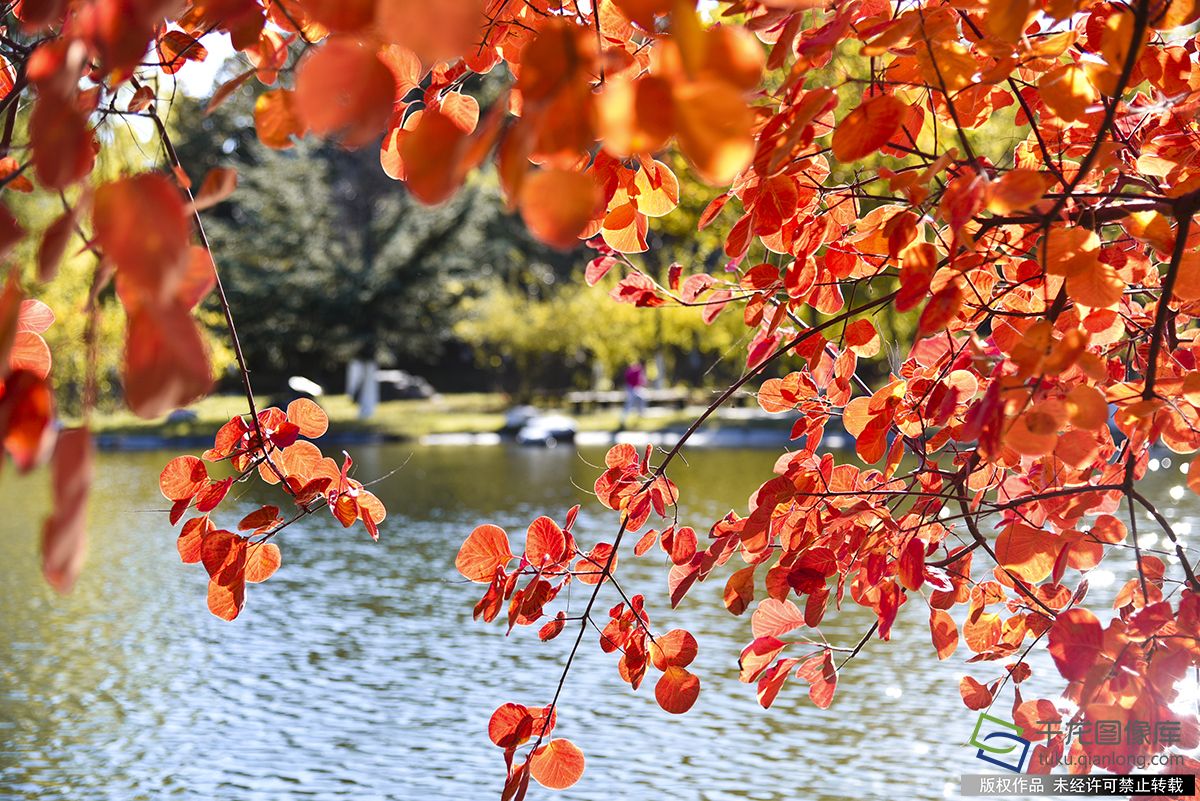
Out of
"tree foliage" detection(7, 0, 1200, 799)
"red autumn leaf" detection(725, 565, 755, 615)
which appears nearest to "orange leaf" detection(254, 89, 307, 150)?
"tree foliage" detection(7, 0, 1200, 799)

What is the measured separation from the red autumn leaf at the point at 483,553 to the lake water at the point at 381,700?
4450 millimetres

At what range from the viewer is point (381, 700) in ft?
24.4

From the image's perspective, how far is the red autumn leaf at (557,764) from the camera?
1.62 meters

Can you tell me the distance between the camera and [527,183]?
70 centimetres

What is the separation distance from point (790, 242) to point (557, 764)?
81 centimetres

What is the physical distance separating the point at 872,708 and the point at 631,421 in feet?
60.0

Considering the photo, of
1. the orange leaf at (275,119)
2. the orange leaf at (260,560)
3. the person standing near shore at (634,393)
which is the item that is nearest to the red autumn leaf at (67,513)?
the orange leaf at (275,119)

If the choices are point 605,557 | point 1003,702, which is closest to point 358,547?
point 1003,702

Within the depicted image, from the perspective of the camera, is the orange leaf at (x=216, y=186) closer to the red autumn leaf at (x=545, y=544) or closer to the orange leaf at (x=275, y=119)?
the orange leaf at (x=275, y=119)

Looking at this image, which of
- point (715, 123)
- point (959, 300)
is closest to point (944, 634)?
point (959, 300)

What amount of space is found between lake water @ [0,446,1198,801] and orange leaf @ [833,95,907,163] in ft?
16.6

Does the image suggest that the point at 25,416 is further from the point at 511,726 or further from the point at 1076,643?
the point at 1076,643

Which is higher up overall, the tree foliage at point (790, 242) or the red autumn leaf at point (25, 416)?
the tree foliage at point (790, 242)

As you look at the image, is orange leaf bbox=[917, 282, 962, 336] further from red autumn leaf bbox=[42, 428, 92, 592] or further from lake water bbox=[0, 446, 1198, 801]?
lake water bbox=[0, 446, 1198, 801]
